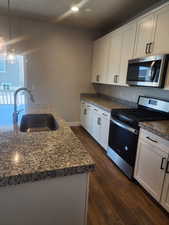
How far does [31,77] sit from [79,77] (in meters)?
1.31

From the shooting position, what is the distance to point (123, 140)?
7.79 feet

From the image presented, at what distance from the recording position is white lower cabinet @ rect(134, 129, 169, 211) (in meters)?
1.65

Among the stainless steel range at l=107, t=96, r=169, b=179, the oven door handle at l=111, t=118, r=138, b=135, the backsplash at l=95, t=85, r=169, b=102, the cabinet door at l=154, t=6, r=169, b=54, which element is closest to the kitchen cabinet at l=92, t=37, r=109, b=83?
the backsplash at l=95, t=85, r=169, b=102

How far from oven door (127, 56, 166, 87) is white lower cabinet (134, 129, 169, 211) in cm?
73

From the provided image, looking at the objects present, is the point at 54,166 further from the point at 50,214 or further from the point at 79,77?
the point at 79,77

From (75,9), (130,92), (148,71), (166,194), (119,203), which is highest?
(75,9)

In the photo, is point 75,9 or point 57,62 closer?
point 75,9

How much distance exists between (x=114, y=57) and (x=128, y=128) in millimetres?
1695

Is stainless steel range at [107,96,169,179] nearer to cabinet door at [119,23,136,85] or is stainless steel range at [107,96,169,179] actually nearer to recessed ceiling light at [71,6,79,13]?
cabinet door at [119,23,136,85]

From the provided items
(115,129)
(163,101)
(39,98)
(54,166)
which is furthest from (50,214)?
(39,98)

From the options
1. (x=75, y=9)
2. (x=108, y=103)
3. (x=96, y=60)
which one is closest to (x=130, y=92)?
(x=108, y=103)

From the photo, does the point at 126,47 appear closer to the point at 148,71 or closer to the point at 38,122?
the point at 148,71

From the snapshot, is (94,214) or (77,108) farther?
(77,108)

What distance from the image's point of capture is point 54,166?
31.5 inches
